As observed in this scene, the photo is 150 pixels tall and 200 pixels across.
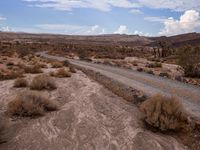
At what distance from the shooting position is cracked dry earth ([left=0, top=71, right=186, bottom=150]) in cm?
1004

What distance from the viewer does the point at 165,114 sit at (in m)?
11.8

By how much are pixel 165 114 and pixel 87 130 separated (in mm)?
2771

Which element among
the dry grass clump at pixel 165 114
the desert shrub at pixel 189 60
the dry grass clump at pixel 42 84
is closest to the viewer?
the dry grass clump at pixel 165 114

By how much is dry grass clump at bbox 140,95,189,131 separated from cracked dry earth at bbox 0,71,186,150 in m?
0.44

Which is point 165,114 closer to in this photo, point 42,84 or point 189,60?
point 42,84

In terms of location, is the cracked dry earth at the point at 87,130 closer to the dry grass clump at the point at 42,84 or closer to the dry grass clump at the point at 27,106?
the dry grass clump at the point at 27,106

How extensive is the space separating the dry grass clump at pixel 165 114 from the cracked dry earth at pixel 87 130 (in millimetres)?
443

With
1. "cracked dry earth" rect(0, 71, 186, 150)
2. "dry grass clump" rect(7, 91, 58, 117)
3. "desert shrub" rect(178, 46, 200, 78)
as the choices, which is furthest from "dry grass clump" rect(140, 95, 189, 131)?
"desert shrub" rect(178, 46, 200, 78)

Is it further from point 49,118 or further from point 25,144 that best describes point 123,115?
point 25,144

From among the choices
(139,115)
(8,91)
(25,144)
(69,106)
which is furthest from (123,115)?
(8,91)

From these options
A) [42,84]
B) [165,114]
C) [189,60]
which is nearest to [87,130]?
[165,114]

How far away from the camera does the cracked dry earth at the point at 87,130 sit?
10.0 meters

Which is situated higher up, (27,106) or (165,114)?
(165,114)

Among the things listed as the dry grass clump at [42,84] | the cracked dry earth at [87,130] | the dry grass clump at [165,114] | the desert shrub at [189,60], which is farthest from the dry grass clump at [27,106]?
the desert shrub at [189,60]
